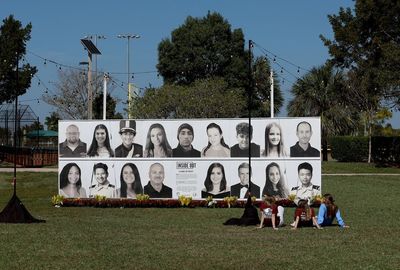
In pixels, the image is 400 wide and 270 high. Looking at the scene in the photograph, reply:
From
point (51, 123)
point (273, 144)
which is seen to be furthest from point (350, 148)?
point (51, 123)

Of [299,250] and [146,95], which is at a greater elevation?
[146,95]

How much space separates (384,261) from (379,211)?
10652mm

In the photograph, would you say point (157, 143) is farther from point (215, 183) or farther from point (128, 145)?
point (215, 183)

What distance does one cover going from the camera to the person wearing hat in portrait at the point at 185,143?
84.2 feet

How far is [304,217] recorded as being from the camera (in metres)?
17.0

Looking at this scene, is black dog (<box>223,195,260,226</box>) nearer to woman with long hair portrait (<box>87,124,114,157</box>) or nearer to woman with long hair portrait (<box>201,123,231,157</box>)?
woman with long hair portrait (<box>201,123,231,157</box>)

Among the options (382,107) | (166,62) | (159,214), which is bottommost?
(159,214)

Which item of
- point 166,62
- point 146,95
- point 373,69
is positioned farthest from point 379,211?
point 166,62

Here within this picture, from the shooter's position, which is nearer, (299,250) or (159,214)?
(299,250)

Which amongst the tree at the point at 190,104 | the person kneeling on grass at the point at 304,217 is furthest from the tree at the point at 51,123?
the person kneeling on grass at the point at 304,217

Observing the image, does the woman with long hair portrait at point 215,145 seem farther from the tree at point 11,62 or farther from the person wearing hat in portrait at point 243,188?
the tree at point 11,62

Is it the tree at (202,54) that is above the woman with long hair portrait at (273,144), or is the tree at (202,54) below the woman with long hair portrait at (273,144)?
above

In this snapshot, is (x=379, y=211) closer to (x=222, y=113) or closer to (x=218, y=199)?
(x=218, y=199)

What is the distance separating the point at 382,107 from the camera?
49.9 metres
